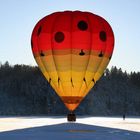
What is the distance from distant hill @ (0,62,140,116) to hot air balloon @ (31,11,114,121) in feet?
275

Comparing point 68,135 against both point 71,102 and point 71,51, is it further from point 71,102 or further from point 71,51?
point 71,51

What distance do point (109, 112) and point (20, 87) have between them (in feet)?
99.1

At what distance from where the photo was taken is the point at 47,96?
139000 millimetres

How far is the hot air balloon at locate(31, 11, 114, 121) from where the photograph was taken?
37750mm

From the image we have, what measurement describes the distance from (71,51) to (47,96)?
4016 inches

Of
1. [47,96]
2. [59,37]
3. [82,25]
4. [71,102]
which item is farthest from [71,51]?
[47,96]

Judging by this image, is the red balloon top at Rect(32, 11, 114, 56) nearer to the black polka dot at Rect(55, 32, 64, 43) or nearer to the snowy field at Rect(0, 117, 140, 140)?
the black polka dot at Rect(55, 32, 64, 43)

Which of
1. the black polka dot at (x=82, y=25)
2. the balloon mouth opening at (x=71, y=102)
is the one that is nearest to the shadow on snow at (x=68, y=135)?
the balloon mouth opening at (x=71, y=102)

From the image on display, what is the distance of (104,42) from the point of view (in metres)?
39.0

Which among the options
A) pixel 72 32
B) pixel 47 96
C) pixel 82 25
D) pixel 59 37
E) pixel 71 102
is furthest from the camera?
pixel 47 96

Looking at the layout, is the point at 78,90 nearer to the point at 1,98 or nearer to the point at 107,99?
the point at 1,98

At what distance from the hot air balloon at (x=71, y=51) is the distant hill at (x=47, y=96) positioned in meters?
84.0

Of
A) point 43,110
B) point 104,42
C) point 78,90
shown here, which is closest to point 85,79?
point 78,90

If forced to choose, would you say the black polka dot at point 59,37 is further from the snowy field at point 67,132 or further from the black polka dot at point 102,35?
the snowy field at point 67,132
